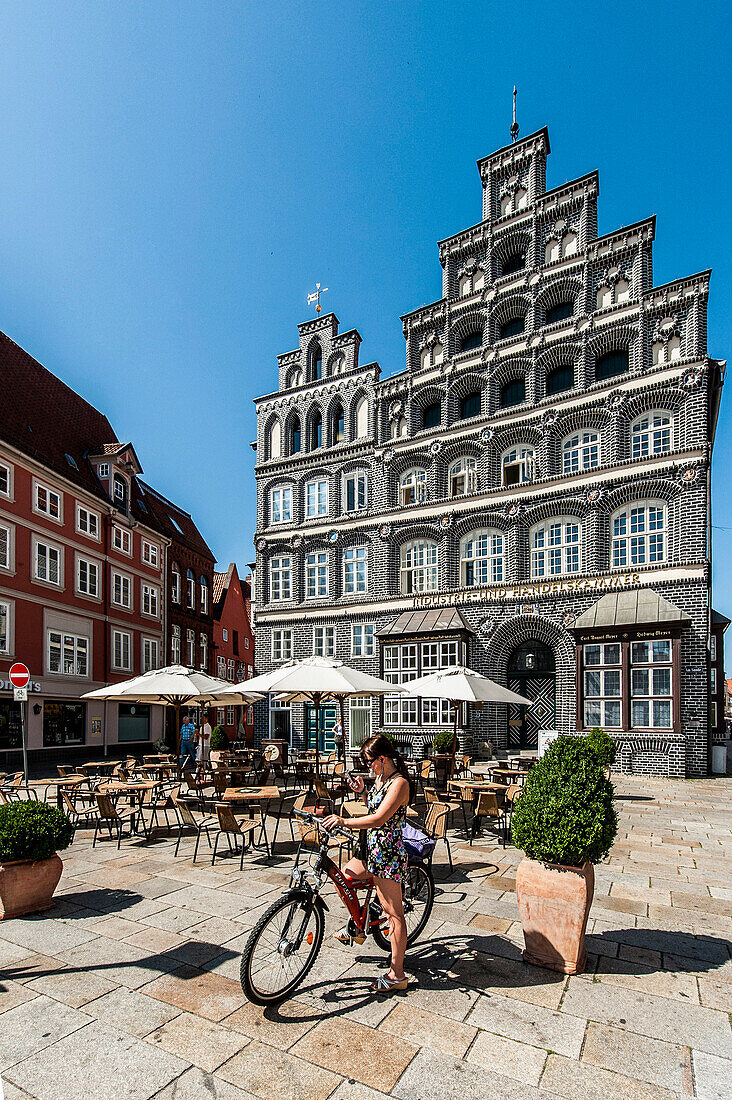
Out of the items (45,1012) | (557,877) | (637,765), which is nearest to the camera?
(45,1012)

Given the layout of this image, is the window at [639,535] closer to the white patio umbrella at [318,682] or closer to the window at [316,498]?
the white patio umbrella at [318,682]

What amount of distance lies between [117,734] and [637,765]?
21992 millimetres

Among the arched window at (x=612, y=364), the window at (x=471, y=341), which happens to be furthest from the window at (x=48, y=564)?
the arched window at (x=612, y=364)

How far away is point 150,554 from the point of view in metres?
34.0

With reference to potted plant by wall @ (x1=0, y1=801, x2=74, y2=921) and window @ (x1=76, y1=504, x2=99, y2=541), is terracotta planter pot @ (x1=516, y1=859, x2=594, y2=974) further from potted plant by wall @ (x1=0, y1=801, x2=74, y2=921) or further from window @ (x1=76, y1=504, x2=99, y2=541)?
window @ (x1=76, y1=504, x2=99, y2=541)

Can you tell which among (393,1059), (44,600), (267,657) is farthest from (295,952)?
(267,657)

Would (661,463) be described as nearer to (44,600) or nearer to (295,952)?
(295,952)

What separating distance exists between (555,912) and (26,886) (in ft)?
16.9

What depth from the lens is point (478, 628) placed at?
→ 24.7m

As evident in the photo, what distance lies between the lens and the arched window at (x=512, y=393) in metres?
26.0

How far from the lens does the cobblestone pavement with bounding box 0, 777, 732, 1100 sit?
12.3 ft

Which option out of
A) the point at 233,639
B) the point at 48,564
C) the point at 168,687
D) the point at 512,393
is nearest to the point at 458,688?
the point at 168,687

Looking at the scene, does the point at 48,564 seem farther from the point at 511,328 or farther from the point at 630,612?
the point at 630,612

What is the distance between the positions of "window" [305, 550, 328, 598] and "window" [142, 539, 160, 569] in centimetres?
942
